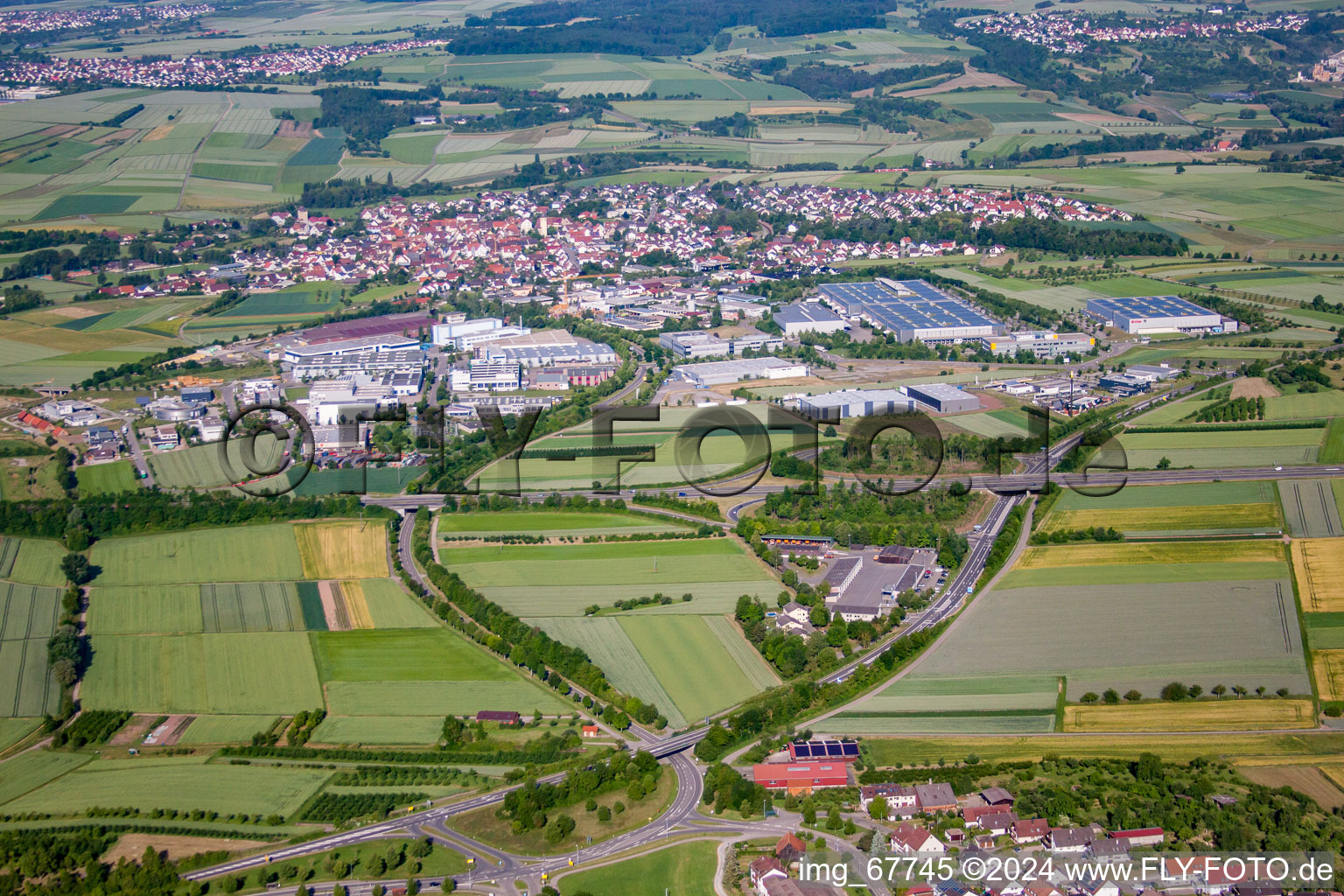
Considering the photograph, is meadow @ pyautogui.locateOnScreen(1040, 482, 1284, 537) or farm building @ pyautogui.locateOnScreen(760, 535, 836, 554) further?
farm building @ pyautogui.locateOnScreen(760, 535, 836, 554)

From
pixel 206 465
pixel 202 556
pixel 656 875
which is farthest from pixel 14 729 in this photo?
pixel 656 875

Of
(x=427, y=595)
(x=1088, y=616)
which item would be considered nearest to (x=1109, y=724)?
(x=1088, y=616)

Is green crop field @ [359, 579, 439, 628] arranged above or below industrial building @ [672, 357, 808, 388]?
above

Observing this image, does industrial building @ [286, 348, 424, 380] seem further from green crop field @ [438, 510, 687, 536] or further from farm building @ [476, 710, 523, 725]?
farm building @ [476, 710, 523, 725]

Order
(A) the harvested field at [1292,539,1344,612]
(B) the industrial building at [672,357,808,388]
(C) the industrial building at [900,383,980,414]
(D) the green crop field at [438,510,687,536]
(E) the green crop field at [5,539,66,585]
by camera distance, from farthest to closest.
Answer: (B) the industrial building at [672,357,808,388], (C) the industrial building at [900,383,980,414], (D) the green crop field at [438,510,687,536], (E) the green crop field at [5,539,66,585], (A) the harvested field at [1292,539,1344,612]

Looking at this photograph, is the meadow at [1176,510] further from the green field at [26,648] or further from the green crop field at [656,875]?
the green field at [26,648]

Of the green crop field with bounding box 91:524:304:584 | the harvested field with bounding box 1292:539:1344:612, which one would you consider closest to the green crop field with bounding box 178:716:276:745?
the green crop field with bounding box 91:524:304:584

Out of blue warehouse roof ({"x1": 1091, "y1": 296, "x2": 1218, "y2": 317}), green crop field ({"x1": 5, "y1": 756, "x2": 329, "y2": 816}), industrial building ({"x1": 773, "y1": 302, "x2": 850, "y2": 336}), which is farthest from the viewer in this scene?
industrial building ({"x1": 773, "y1": 302, "x2": 850, "y2": 336})
